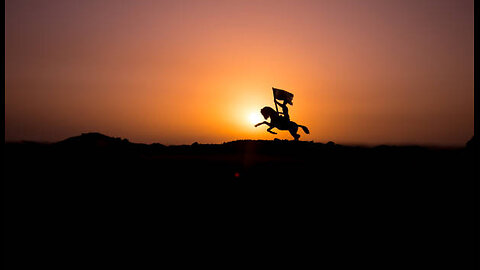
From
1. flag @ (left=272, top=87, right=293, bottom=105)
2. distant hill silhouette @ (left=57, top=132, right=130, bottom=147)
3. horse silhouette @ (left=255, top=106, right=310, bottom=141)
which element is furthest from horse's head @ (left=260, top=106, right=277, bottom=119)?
distant hill silhouette @ (left=57, top=132, right=130, bottom=147)

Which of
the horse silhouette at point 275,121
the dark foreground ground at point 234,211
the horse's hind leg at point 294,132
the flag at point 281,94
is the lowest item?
the dark foreground ground at point 234,211

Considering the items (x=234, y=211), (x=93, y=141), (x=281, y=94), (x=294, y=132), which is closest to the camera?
(x=234, y=211)

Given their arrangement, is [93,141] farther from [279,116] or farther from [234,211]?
[234,211]

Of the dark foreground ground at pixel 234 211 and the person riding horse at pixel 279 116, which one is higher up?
the person riding horse at pixel 279 116

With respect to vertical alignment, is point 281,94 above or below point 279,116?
above

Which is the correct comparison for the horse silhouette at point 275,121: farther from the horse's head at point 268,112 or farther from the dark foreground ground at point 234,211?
the dark foreground ground at point 234,211

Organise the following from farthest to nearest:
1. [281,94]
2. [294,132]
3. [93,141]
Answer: [294,132] < [281,94] < [93,141]

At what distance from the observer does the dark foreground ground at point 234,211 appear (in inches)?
311

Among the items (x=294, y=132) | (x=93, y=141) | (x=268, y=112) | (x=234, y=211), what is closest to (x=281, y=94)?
(x=268, y=112)

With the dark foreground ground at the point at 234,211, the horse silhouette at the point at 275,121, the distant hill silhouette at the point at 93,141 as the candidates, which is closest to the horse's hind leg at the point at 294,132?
the horse silhouette at the point at 275,121

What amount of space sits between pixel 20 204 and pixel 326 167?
822 centimetres

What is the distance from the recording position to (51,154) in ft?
45.3

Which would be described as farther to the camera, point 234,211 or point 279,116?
point 279,116

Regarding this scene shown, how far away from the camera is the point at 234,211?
9.55 metres
